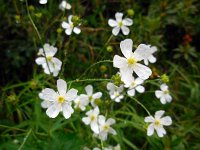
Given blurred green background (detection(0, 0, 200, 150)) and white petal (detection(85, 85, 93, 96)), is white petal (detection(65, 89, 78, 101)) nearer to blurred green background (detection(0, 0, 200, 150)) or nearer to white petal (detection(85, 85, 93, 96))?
white petal (detection(85, 85, 93, 96))

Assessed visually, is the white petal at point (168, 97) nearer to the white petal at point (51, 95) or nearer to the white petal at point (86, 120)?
the white petal at point (86, 120)

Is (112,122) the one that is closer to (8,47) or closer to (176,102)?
(176,102)

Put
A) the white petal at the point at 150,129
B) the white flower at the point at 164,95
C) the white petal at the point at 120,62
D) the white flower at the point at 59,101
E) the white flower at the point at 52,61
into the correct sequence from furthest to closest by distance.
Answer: the white flower at the point at 164,95
the white flower at the point at 52,61
the white petal at the point at 150,129
the white flower at the point at 59,101
the white petal at the point at 120,62

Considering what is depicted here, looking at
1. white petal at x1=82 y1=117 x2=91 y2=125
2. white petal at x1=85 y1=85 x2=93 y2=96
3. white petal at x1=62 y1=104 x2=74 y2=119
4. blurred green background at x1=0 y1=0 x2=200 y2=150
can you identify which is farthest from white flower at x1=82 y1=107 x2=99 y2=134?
white petal at x1=62 y1=104 x2=74 y2=119

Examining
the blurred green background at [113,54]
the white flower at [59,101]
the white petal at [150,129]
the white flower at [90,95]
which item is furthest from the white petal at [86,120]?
the white flower at [59,101]

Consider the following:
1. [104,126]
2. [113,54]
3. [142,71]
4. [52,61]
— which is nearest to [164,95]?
[113,54]

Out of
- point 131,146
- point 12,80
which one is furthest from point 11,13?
point 131,146
